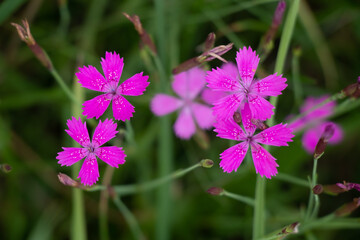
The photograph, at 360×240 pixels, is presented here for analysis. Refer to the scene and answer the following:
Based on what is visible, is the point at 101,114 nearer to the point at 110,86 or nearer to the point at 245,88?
the point at 110,86

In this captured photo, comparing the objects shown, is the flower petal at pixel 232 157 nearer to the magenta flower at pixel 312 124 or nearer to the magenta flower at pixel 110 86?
the magenta flower at pixel 110 86

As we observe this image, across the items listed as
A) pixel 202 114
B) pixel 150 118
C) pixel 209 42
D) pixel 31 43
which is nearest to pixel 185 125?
pixel 202 114

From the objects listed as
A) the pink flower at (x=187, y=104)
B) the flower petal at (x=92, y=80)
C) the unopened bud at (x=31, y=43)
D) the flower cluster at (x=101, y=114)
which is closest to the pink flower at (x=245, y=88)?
the flower cluster at (x=101, y=114)

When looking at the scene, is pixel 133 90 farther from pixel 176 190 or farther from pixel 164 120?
pixel 176 190

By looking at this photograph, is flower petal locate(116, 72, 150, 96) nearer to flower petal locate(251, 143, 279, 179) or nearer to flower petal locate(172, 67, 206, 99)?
flower petal locate(251, 143, 279, 179)

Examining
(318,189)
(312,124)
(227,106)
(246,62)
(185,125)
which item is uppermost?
(185,125)

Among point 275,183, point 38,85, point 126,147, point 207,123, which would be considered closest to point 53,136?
point 38,85

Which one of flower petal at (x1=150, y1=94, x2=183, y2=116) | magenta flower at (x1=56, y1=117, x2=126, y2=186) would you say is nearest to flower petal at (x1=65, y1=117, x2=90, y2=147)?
magenta flower at (x1=56, y1=117, x2=126, y2=186)
